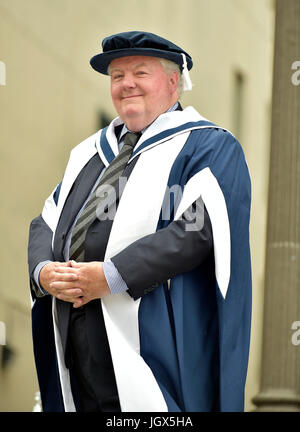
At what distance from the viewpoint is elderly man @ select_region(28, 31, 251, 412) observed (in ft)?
8.99

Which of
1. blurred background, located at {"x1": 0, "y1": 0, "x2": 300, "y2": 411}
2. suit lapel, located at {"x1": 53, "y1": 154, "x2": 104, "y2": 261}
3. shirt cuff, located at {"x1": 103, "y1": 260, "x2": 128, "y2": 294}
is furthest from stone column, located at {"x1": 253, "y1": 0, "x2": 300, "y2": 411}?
shirt cuff, located at {"x1": 103, "y1": 260, "x2": 128, "y2": 294}

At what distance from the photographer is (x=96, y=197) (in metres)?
2.95

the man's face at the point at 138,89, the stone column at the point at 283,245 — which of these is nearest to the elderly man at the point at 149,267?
the man's face at the point at 138,89

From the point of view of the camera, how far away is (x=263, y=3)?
8031 millimetres

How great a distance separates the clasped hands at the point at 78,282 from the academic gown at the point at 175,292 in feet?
0.22

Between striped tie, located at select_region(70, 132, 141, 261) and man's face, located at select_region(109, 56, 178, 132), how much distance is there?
7 centimetres

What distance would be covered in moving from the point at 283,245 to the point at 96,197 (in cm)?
313

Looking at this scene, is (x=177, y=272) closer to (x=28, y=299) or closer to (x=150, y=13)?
(x=28, y=299)

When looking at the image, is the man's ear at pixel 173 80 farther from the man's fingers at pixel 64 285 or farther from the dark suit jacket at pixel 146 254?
the man's fingers at pixel 64 285

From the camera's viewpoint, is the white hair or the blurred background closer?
the white hair

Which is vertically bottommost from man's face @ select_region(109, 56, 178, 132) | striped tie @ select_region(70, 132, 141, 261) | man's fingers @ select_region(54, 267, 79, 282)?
man's fingers @ select_region(54, 267, 79, 282)

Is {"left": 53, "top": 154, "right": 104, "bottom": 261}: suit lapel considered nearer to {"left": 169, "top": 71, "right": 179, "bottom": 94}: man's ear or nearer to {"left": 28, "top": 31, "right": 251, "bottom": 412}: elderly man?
{"left": 28, "top": 31, "right": 251, "bottom": 412}: elderly man

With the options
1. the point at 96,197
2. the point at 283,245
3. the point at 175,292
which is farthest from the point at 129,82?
the point at 283,245
